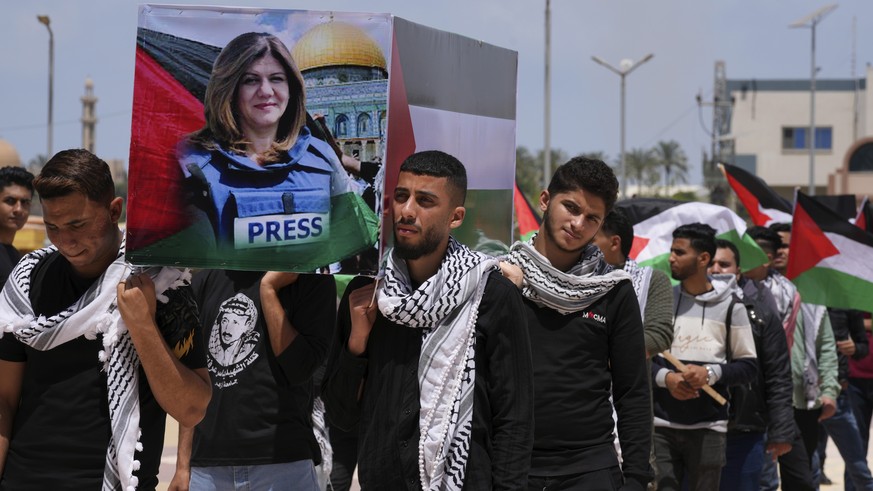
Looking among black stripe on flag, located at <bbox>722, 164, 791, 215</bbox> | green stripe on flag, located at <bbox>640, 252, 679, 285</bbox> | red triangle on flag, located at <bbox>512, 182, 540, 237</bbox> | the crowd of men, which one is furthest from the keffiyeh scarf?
black stripe on flag, located at <bbox>722, 164, 791, 215</bbox>

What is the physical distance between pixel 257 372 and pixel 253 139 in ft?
4.67

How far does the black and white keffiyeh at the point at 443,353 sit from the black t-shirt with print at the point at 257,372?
971 millimetres

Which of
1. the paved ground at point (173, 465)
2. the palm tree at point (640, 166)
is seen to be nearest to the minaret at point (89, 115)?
the palm tree at point (640, 166)

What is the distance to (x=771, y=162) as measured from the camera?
7744 centimetres

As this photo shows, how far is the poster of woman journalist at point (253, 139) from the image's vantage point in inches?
147

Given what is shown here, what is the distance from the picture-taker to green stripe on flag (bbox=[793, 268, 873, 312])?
32.2 ft

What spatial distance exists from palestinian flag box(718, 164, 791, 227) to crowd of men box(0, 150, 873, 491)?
5.97 metres

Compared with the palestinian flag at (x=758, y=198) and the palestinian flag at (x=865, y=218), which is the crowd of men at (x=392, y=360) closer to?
the palestinian flag at (x=865, y=218)

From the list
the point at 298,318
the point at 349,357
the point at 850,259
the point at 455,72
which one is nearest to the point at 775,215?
the point at 850,259

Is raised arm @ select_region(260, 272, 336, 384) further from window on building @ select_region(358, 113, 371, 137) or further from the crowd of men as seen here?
window on building @ select_region(358, 113, 371, 137)

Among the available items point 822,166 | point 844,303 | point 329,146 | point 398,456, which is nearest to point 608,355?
point 398,456

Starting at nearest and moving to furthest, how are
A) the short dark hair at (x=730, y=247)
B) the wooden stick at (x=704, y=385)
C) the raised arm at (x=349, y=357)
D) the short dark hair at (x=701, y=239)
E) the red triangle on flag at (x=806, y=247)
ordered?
the raised arm at (x=349, y=357) → the wooden stick at (x=704, y=385) → the short dark hair at (x=701, y=239) → the short dark hair at (x=730, y=247) → the red triangle on flag at (x=806, y=247)

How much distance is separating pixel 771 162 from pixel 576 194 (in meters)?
75.4

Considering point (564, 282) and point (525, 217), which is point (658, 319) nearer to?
point (564, 282)
